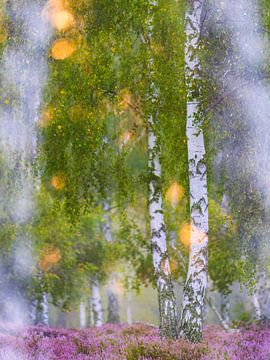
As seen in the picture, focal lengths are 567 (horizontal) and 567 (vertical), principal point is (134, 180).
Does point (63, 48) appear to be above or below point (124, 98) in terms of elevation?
above

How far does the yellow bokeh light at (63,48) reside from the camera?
1134 centimetres

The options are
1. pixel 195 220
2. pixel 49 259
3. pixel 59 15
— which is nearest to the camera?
pixel 195 220

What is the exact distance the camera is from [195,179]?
1084 cm

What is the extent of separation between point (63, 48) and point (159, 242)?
444 centimetres

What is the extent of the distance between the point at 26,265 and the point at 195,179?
10130 millimetres

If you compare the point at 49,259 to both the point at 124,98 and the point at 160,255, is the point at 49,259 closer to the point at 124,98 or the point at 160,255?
the point at 160,255

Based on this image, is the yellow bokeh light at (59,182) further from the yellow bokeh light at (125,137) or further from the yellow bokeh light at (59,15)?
the yellow bokeh light at (59,15)

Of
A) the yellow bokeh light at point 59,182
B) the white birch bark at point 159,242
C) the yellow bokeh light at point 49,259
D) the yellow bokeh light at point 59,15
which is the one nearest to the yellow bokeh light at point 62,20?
the yellow bokeh light at point 59,15

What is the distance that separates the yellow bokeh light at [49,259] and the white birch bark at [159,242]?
31.8 ft

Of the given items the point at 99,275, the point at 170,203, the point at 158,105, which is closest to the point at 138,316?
the point at 99,275

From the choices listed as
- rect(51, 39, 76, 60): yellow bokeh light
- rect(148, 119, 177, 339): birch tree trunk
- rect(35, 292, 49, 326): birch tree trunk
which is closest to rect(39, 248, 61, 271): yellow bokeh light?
rect(35, 292, 49, 326): birch tree trunk

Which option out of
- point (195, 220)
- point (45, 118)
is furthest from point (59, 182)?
point (195, 220)

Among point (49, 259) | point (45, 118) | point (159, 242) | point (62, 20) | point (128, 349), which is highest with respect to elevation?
point (62, 20)

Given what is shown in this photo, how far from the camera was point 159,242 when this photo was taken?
39.0 ft
